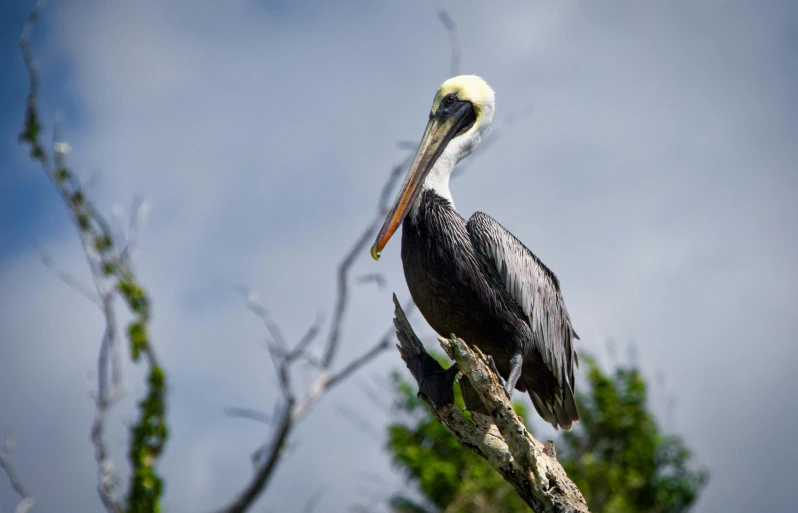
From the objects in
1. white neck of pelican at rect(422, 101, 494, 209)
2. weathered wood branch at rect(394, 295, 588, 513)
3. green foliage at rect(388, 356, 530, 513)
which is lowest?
weathered wood branch at rect(394, 295, 588, 513)

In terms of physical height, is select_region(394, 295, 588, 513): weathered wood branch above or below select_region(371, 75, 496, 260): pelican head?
below

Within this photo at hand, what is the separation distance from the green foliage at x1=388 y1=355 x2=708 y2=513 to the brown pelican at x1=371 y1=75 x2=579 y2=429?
36.9 feet

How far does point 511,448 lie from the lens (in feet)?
11.8

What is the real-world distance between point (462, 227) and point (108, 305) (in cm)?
881

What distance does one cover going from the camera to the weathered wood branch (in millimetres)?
3541

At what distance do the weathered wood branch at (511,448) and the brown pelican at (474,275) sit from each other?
21 cm

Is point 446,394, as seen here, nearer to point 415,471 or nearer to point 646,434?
point 415,471

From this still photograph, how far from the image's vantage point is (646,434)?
1741 cm

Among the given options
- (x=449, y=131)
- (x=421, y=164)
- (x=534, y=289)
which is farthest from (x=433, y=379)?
(x=449, y=131)

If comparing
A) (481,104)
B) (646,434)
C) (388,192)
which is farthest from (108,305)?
(646,434)

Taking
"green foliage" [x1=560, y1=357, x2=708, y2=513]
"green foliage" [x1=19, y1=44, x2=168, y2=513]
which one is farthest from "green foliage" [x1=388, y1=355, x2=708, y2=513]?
"green foliage" [x1=19, y1=44, x2=168, y2=513]

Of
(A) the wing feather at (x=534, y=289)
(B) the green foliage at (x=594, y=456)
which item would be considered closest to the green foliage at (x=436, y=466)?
(B) the green foliage at (x=594, y=456)

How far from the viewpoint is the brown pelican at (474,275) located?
3.88 m

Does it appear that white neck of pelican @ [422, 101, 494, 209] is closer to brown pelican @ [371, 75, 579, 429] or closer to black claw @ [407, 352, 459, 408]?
brown pelican @ [371, 75, 579, 429]
